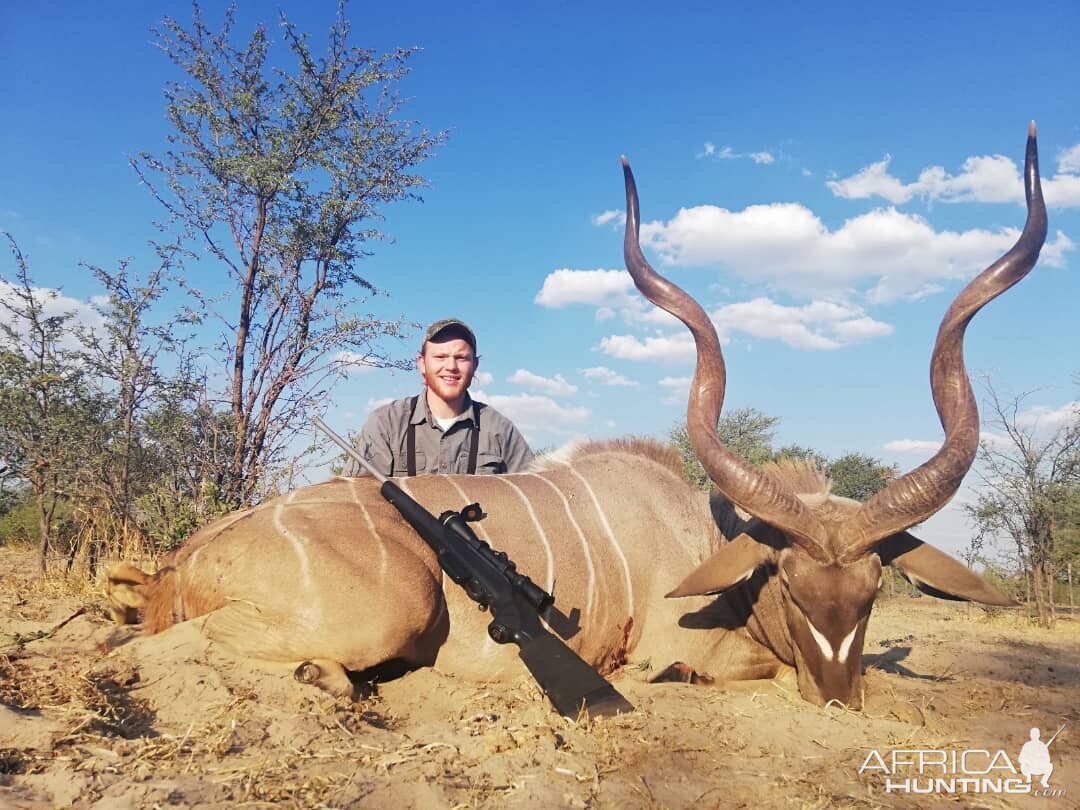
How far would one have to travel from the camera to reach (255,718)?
2.09 meters

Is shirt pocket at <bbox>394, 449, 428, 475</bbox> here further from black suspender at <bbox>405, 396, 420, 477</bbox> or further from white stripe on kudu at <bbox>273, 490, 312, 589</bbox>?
white stripe on kudu at <bbox>273, 490, 312, 589</bbox>

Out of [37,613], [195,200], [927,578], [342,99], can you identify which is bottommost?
[37,613]

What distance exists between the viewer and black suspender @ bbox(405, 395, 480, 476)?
4.24 meters

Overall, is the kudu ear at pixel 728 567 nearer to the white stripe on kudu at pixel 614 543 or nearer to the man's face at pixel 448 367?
the white stripe on kudu at pixel 614 543

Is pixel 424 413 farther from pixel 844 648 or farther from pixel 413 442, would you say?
pixel 844 648

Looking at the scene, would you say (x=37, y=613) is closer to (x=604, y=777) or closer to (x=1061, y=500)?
(x=604, y=777)

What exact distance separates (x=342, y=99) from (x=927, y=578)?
580cm

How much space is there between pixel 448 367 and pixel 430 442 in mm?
438

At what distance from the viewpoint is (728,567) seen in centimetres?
310

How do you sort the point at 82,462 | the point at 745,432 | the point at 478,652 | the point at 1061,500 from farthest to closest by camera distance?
the point at 745,432 < the point at 1061,500 < the point at 82,462 < the point at 478,652

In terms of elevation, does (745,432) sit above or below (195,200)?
below

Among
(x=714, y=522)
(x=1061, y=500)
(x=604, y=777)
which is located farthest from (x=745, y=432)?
(x=604, y=777)
